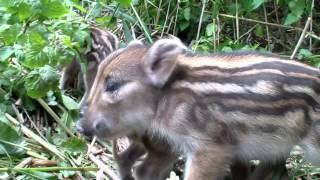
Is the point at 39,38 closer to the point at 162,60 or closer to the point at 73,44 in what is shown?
the point at 73,44

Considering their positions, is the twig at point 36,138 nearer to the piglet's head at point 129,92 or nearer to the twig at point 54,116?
the twig at point 54,116

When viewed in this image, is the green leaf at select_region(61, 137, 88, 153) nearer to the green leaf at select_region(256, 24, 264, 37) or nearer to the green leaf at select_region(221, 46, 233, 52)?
the green leaf at select_region(221, 46, 233, 52)

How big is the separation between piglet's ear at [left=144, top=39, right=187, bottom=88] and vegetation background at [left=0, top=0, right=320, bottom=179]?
69 cm

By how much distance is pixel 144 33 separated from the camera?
6.00 metres

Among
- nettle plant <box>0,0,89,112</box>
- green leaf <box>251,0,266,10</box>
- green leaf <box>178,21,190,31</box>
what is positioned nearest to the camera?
nettle plant <box>0,0,89,112</box>

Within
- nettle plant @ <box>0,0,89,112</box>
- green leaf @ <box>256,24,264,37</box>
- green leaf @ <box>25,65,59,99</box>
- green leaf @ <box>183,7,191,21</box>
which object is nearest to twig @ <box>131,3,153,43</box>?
green leaf @ <box>183,7,191,21</box>

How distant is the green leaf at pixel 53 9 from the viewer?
15.7 ft

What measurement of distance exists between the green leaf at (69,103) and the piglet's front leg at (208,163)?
1.24 metres

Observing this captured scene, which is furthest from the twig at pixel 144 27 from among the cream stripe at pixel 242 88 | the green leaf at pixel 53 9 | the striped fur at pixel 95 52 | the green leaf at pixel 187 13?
the cream stripe at pixel 242 88

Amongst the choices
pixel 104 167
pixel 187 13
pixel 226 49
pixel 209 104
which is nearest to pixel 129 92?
pixel 209 104

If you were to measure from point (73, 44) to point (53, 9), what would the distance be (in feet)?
0.78

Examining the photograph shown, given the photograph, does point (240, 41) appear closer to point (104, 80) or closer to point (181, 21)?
point (181, 21)

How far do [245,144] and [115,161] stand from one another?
800 mm

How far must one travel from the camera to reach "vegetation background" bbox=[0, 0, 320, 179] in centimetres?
481
